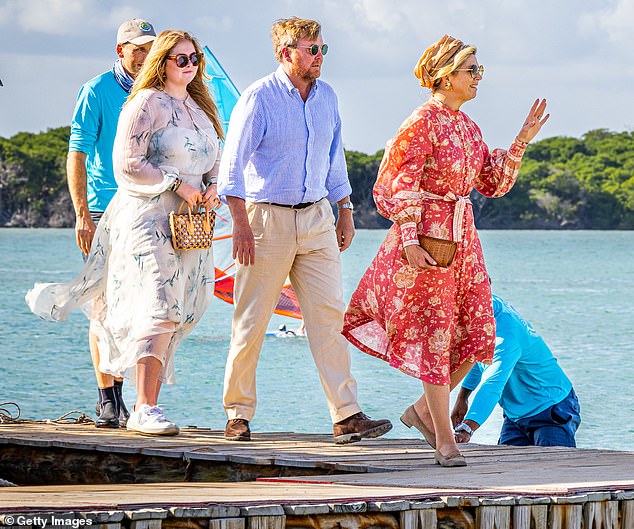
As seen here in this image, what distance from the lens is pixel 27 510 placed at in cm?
386

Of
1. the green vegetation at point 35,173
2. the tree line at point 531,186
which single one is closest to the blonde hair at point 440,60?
the tree line at point 531,186

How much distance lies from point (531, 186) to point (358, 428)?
8740 cm

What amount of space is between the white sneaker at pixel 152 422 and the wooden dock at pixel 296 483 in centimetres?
4

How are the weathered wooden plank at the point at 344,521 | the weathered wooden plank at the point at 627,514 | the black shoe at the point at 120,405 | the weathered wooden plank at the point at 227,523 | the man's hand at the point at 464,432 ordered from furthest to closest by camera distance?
the black shoe at the point at 120,405 → the man's hand at the point at 464,432 → the weathered wooden plank at the point at 627,514 → the weathered wooden plank at the point at 344,521 → the weathered wooden plank at the point at 227,523

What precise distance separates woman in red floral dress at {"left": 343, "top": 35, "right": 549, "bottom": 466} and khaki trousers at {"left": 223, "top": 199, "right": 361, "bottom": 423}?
2.20 feet

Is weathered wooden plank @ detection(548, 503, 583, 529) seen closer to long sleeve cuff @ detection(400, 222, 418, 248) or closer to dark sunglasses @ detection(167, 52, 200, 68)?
long sleeve cuff @ detection(400, 222, 418, 248)

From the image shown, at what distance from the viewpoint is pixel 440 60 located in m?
5.31

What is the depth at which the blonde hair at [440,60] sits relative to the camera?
17.4ft

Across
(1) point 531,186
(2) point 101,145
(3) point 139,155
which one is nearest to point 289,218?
(3) point 139,155

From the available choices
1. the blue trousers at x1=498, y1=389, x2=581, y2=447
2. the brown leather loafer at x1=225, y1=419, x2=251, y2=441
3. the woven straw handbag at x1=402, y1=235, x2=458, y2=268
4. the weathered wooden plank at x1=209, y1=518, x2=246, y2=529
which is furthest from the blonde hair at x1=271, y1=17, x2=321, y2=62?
the weathered wooden plank at x1=209, y1=518, x2=246, y2=529

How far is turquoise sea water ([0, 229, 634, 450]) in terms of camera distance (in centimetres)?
1800

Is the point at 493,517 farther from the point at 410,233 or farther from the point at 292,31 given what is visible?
the point at 292,31

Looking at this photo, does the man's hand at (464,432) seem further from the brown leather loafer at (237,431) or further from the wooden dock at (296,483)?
the brown leather loafer at (237,431)

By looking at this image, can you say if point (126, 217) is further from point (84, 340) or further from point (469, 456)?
point (84, 340)
